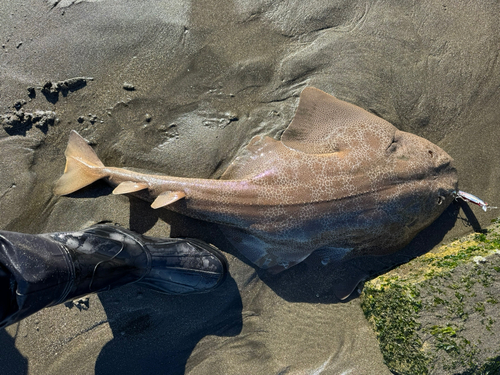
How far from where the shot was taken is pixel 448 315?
16.3 feet

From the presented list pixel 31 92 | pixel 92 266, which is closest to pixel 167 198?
pixel 92 266

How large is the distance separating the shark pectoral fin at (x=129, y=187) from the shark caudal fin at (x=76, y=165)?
0.52 meters

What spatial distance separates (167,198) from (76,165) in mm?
1616

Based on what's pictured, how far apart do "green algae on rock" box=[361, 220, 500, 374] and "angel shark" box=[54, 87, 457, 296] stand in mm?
701

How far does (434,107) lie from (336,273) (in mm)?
3248

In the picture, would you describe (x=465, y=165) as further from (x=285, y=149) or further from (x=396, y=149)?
(x=285, y=149)

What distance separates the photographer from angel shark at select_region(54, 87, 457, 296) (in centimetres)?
A: 493

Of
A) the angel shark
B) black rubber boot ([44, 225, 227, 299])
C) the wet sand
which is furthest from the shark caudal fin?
black rubber boot ([44, 225, 227, 299])

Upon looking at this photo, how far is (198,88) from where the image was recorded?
5.56 meters

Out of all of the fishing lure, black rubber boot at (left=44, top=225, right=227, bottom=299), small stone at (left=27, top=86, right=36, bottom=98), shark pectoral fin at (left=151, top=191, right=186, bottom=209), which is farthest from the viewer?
small stone at (left=27, top=86, right=36, bottom=98)

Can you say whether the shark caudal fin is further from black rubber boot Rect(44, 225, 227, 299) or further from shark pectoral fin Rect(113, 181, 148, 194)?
black rubber boot Rect(44, 225, 227, 299)

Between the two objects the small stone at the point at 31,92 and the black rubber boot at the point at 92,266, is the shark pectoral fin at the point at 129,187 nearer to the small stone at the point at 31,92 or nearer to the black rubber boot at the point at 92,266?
the black rubber boot at the point at 92,266

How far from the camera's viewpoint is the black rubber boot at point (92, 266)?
3482mm

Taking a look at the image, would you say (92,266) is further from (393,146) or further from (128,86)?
(393,146)
